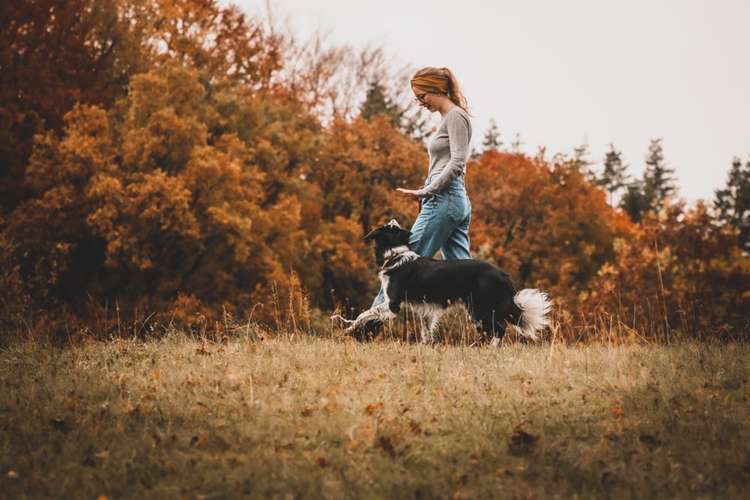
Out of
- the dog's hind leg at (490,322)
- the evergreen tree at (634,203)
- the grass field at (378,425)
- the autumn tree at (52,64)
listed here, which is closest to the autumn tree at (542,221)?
the autumn tree at (52,64)

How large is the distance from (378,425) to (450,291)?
258cm

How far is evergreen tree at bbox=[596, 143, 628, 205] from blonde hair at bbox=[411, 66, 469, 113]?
179 feet

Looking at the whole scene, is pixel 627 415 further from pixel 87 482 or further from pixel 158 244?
pixel 158 244

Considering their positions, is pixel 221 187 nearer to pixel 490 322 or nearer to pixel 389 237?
pixel 389 237

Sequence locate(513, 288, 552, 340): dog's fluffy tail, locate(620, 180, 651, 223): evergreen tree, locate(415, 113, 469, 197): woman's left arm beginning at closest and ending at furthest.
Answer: locate(415, 113, 469, 197): woman's left arm → locate(513, 288, 552, 340): dog's fluffy tail → locate(620, 180, 651, 223): evergreen tree

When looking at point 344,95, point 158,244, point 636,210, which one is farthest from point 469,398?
point 636,210

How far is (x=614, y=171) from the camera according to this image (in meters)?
60.8

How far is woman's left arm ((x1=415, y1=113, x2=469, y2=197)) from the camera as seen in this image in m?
6.53

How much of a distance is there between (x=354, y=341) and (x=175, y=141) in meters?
15.6

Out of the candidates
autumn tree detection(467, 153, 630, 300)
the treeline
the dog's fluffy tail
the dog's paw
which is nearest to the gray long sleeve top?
the dog's fluffy tail

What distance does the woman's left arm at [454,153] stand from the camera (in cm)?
653

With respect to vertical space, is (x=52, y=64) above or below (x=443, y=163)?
above

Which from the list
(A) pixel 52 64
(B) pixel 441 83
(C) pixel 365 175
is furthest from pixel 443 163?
(C) pixel 365 175

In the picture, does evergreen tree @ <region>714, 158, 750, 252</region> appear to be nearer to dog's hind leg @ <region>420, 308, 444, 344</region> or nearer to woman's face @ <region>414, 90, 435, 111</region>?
dog's hind leg @ <region>420, 308, 444, 344</region>
